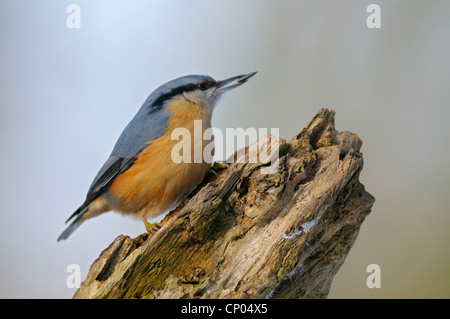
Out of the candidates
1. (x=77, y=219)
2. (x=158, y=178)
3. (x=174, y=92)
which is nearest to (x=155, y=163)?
(x=158, y=178)

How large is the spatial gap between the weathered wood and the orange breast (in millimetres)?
239

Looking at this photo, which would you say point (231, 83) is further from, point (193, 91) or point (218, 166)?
point (218, 166)

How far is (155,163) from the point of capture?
6.92 feet

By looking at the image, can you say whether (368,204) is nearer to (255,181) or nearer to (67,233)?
(255,181)

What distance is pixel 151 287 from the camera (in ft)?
5.77

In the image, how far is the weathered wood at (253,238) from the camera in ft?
5.49

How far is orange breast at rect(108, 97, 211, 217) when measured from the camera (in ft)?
6.84

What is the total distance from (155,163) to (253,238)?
0.69 m

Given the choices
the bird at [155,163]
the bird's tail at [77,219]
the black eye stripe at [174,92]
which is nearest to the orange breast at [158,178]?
the bird at [155,163]

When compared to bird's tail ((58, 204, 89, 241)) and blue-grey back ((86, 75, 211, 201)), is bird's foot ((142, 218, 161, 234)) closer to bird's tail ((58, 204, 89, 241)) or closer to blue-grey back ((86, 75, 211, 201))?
blue-grey back ((86, 75, 211, 201))

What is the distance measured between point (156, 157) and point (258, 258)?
2.60ft
